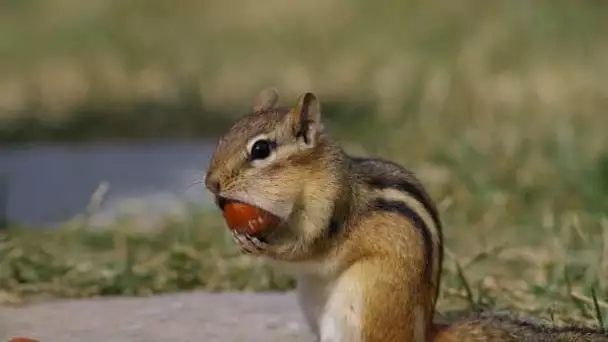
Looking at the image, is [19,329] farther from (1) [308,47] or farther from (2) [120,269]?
(1) [308,47]

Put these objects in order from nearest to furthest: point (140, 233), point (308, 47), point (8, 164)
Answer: point (140, 233) < point (8, 164) < point (308, 47)

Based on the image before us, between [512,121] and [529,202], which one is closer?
[529,202]

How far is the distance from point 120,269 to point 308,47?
3598mm

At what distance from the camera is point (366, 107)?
546 cm

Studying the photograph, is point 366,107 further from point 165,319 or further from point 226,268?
point 165,319

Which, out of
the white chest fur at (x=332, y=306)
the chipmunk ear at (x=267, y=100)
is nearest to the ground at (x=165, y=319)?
the white chest fur at (x=332, y=306)

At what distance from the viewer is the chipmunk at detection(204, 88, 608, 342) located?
7.30ft

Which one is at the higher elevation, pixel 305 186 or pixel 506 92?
pixel 506 92

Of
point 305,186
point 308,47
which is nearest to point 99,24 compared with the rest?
point 308,47

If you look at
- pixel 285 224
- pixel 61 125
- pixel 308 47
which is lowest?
pixel 285 224

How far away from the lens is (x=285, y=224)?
7.53 feet

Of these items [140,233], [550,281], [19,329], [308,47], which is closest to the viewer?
[19,329]

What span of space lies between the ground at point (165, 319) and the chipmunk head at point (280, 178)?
1.61 ft

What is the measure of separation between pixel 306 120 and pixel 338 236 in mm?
219
